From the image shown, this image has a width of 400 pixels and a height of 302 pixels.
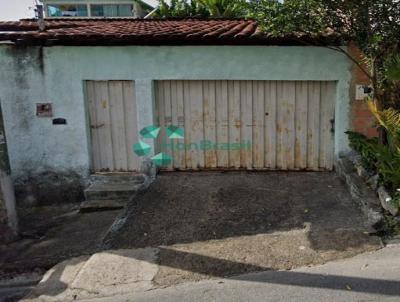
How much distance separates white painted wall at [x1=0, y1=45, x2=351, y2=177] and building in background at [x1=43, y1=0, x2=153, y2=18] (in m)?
19.3

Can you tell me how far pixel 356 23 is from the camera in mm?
6289

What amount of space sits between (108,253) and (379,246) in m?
3.33

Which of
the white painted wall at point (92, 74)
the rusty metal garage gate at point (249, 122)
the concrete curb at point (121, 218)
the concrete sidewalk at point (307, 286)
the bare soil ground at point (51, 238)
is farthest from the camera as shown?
the rusty metal garage gate at point (249, 122)

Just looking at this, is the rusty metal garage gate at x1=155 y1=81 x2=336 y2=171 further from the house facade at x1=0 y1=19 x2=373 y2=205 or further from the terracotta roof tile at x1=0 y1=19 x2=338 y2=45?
the terracotta roof tile at x1=0 y1=19 x2=338 y2=45

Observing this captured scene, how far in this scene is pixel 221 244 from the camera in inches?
209

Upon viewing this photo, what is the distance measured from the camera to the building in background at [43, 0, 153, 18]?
2617 centimetres

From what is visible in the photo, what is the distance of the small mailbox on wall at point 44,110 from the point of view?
26.1 ft

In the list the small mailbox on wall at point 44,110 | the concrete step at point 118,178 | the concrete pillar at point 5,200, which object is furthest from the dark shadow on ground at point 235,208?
the small mailbox on wall at point 44,110

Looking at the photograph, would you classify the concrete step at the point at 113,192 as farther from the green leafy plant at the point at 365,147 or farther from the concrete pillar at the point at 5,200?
the green leafy plant at the point at 365,147

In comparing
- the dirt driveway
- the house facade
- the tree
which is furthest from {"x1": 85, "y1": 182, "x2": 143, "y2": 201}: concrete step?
the tree

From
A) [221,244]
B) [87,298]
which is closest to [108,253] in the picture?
[87,298]

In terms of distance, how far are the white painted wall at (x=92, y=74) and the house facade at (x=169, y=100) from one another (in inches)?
0.7

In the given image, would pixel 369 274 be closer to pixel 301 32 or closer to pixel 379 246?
pixel 379 246

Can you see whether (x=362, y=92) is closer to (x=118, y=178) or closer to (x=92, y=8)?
(x=118, y=178)
